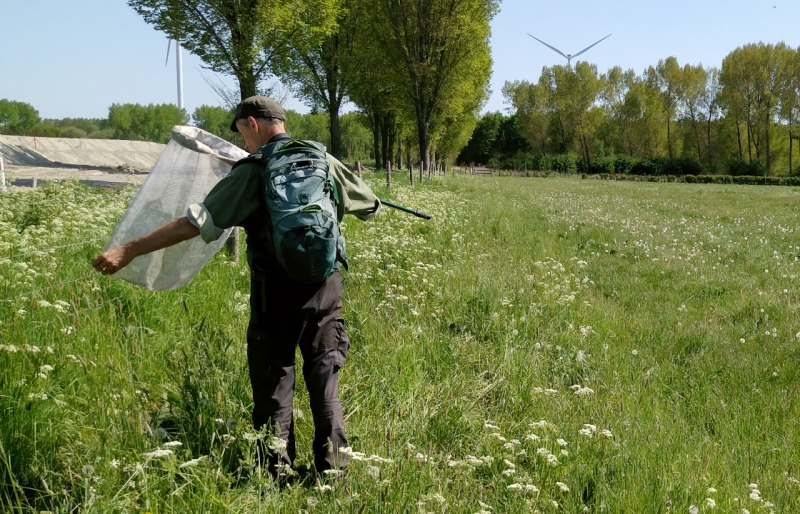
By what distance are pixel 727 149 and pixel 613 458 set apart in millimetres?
91321

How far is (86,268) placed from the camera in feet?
19.2

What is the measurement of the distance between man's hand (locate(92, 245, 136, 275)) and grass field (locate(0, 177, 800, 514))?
74cm

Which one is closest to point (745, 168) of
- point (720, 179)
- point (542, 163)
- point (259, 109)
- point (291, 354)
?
point (720, 179)

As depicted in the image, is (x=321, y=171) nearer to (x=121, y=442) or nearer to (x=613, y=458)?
(x=121, y=442)

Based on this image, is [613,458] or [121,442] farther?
[613,458]

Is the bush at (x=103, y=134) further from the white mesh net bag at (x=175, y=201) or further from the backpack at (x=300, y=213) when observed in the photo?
the backpack at (x=300, y=213)

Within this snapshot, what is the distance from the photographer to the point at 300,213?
2869 mm

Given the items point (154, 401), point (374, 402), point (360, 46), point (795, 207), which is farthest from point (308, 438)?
point (360, 46)

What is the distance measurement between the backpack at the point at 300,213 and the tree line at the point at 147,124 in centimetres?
10861

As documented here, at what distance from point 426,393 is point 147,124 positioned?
458 ft

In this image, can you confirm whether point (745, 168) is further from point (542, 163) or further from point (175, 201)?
point (175, 201)

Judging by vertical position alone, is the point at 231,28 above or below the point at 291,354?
above

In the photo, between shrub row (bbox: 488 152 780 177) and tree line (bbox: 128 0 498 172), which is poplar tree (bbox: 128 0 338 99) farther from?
shrub row (bbox: 488 152 780 177)

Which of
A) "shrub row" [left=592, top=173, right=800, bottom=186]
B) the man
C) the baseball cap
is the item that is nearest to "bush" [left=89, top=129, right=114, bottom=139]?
"shrub row" [left=592, top=173, right=800, bottom=186]
